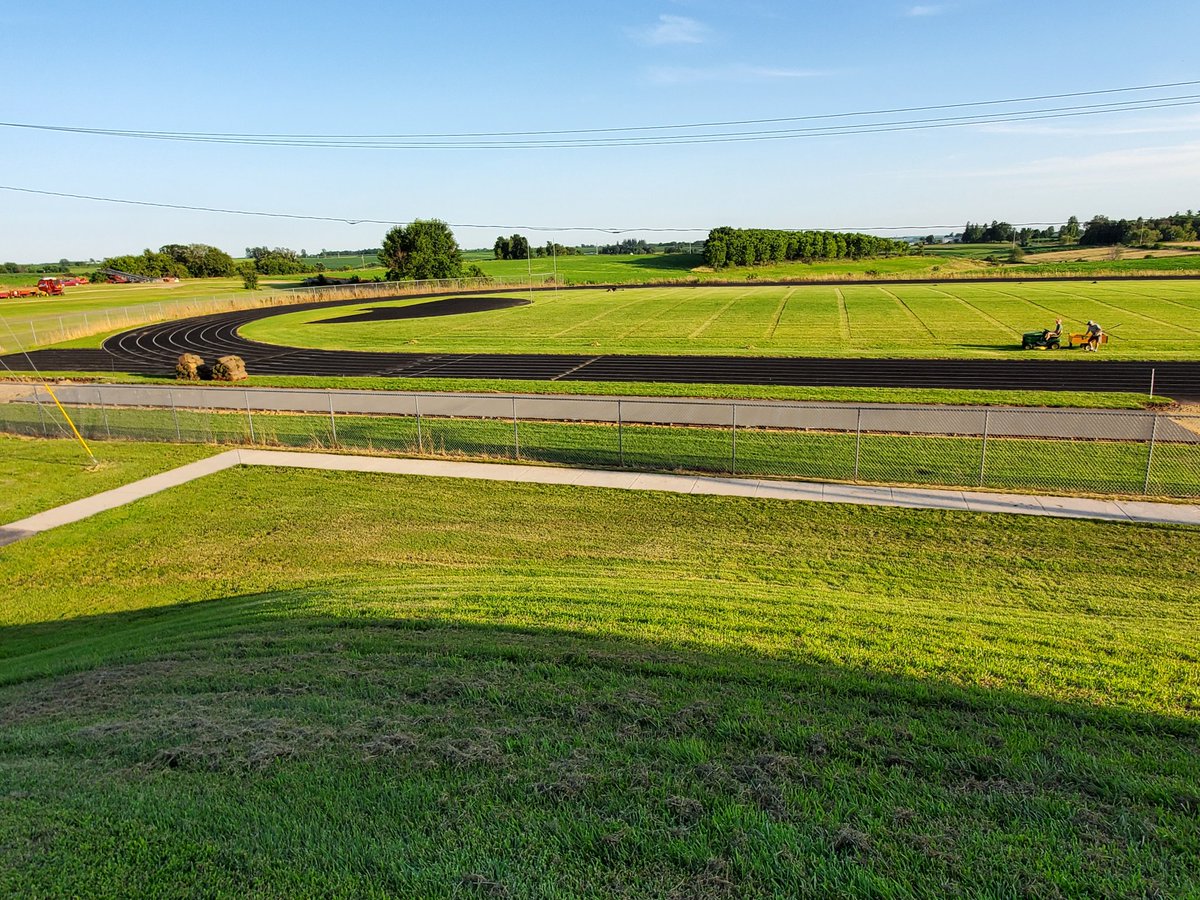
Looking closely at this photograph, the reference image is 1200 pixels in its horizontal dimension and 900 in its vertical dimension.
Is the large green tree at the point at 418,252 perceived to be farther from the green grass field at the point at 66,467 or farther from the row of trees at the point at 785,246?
the green grass field at the point at 66,467

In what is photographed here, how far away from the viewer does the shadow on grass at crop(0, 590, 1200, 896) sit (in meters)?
4.05

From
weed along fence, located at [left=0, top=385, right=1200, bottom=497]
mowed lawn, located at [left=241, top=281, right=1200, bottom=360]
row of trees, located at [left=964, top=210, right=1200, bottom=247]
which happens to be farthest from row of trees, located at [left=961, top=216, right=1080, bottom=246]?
weed along fence, located at [left=0, top=385, right=1200, bottom=497]

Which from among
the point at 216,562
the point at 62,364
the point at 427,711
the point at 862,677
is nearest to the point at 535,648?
the point at 427,711

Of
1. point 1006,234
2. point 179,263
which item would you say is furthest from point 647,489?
point 1006,234

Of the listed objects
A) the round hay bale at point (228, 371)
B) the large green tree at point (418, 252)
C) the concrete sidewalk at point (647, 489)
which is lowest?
the concrete sidewalk at point (647, 489)

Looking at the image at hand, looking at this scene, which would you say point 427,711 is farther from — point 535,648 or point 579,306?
point 579,306

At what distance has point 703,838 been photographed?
429cm

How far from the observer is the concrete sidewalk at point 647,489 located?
15555mm

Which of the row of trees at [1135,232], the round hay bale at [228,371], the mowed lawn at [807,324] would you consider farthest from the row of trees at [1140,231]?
the round hay bale at [228,371]

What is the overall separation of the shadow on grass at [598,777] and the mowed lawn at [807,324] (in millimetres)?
32453

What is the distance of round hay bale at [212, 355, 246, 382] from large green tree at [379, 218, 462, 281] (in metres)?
66.5

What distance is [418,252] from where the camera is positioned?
98.9 m

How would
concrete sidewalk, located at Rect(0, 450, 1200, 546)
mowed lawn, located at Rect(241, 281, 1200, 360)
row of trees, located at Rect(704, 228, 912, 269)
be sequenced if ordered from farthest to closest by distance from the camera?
row of trees, located at Rect(704, 228, 912, 269), mowed lawn, located at Rect(241, 281, 1200, 360), concrete sidewalk, located at Rect(0, 450, 1200, 546)

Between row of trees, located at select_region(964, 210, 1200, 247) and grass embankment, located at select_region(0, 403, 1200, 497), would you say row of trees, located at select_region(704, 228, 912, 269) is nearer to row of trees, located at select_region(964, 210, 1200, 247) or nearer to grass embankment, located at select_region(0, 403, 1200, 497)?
row of trees, located at select_region(964, 210, 1200, 247)
